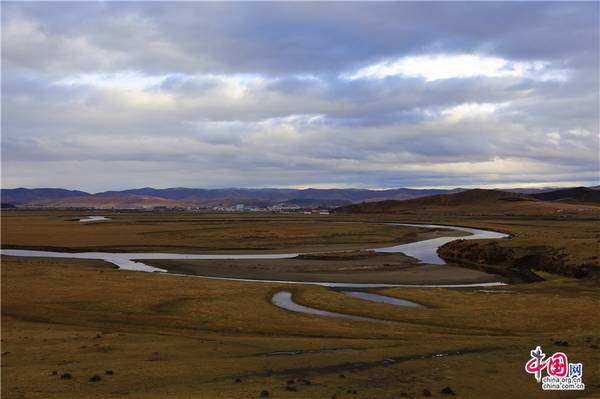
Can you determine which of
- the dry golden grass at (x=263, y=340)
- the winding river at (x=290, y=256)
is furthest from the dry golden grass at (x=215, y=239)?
the dry golden grass at (x=263, y=340)

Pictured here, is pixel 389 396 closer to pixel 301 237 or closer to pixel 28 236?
pixel 301 237

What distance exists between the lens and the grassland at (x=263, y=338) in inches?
508

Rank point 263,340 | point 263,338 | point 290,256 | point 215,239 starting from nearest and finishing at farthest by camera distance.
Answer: point 263,340, point 263,338, point 290,256, point 215,239

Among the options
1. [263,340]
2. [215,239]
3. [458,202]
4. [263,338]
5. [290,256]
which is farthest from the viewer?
[458,202]

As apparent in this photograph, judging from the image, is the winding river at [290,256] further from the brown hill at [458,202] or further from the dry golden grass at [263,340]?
the brown hill at [458,202]

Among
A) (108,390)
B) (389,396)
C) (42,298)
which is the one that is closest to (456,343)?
(389,396)

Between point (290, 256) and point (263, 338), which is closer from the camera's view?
point (263, 338)

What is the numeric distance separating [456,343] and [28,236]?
250 ft

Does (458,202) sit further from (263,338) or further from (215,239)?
(263,338)

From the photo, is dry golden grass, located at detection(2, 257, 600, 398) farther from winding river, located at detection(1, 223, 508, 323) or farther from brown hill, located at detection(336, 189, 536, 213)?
brown hill, located at detection(336, 189, 536, 213)

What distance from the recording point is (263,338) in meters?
19.2

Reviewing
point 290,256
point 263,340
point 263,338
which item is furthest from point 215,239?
point 263,340

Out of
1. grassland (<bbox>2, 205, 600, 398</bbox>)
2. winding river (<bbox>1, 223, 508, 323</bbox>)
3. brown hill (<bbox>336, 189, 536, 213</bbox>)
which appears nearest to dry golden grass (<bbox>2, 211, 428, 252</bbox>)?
winding river (<bbox>1, 223, 508, 323</bbox>)

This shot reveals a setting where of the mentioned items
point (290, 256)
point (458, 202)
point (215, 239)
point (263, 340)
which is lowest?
point (290, 256)
